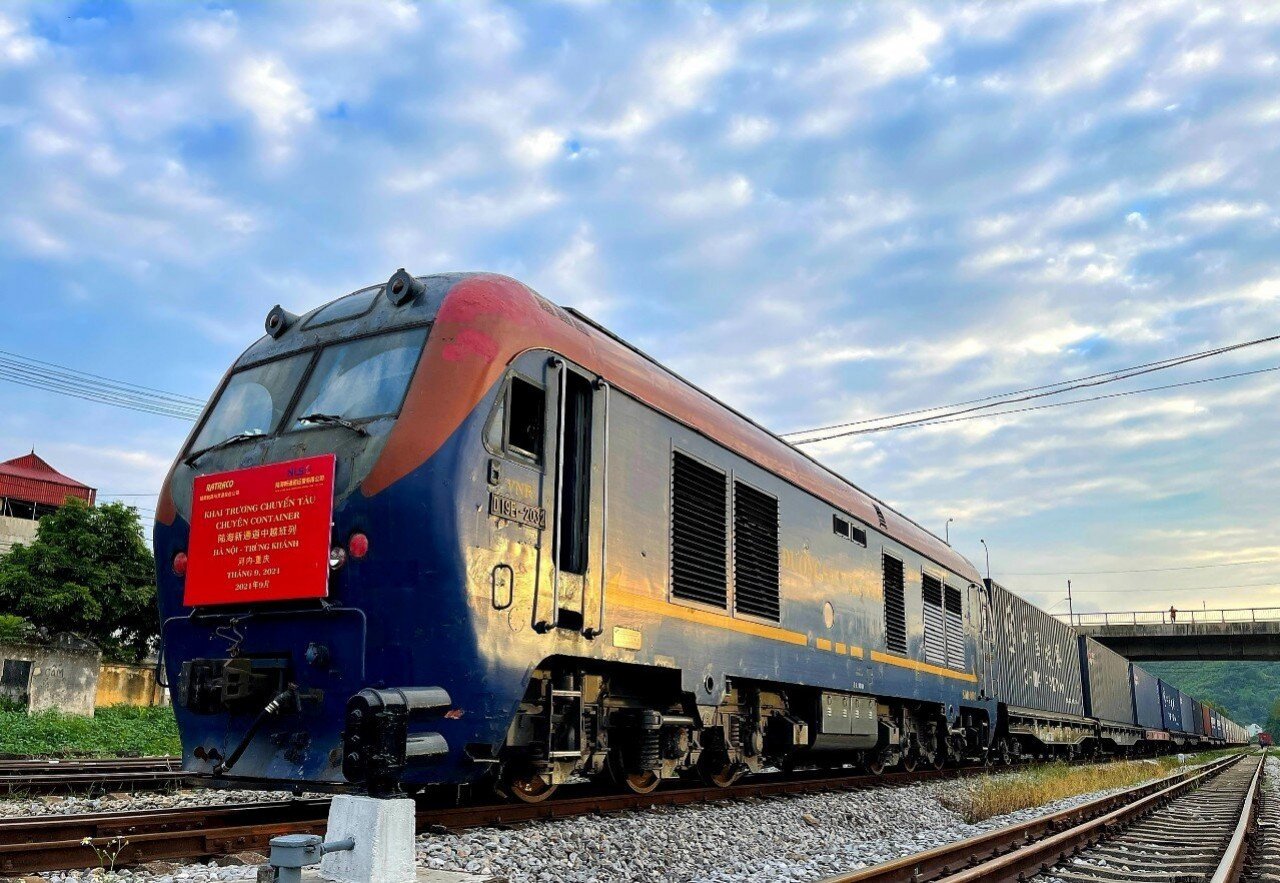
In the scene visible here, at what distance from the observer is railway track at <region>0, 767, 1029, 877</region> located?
5.09m

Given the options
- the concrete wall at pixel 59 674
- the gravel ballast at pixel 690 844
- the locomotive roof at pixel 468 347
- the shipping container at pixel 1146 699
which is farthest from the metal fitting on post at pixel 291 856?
the shipping container at pixel 1146 699

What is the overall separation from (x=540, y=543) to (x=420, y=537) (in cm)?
96

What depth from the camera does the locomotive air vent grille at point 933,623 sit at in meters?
14.6

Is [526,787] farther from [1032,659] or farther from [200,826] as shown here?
[1032,659]

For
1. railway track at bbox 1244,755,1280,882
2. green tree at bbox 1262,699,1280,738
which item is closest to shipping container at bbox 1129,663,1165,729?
railway track at bbox 1244,755,1280,882

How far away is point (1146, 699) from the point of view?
37.0 m

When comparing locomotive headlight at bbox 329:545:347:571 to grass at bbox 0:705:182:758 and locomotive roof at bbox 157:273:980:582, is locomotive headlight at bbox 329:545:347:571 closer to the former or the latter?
locomotive roof at bbox 157:273:980:582

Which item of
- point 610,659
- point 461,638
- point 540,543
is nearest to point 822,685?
point 610,659

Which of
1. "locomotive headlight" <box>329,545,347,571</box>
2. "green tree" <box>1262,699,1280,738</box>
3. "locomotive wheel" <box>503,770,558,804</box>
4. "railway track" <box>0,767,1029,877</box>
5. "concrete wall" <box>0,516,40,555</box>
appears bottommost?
"green tree" <box>1262,699,1280,738</box>

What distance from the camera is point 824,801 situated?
9922mm

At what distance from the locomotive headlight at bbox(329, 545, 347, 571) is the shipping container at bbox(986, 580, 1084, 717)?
1432cm

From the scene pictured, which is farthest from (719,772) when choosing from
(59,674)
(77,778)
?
(59,674)

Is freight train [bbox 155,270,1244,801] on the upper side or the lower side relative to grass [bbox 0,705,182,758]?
upper

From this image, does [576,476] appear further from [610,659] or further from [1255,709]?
[1255,709]
